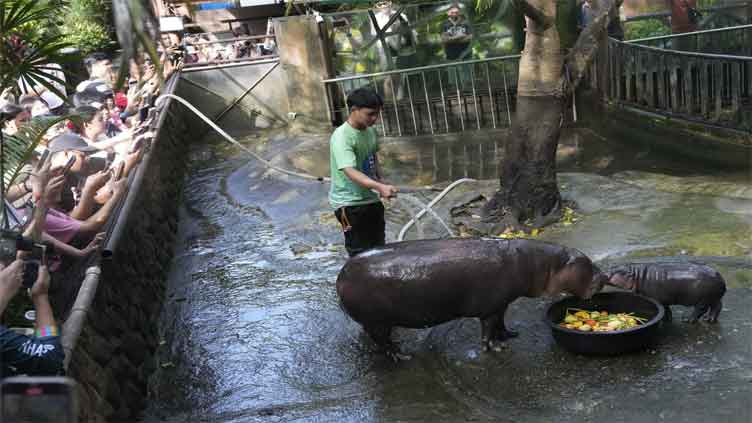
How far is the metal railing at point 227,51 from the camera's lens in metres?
15.2

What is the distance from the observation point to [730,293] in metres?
5.57

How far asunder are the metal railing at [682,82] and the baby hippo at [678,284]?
14.8 feet

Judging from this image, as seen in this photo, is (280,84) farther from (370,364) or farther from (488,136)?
(370,364)

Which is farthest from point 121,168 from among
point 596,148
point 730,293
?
point 596,148

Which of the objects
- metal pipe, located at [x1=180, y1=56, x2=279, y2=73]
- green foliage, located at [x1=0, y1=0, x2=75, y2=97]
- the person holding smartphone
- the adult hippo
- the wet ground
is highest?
green foliage, located at [x1=0, y1=0, x2=75, y2=97]

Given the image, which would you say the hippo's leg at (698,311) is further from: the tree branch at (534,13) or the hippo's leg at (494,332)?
the tree branch at (534,13)

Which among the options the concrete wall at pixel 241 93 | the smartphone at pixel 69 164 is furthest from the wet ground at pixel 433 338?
the concrete wall at pixel 241 93

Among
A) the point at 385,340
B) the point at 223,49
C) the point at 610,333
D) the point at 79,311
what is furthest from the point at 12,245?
the point at 223,49

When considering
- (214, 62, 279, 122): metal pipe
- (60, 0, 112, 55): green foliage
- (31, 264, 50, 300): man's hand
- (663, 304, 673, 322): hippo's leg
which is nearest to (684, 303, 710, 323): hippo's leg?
(663, 304, 673, 322): hippo's leg

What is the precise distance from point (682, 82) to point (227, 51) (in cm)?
1081

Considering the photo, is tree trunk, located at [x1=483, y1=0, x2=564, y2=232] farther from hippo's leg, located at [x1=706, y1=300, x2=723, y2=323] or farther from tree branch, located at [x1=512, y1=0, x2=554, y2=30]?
hippo's leg, located at [x1=706, y1=300, x2=723, y2=323]

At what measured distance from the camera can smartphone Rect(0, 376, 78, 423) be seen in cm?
132

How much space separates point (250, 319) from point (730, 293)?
3.74 m

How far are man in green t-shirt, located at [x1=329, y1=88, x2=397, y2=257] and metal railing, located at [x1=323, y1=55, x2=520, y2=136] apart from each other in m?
7.31
